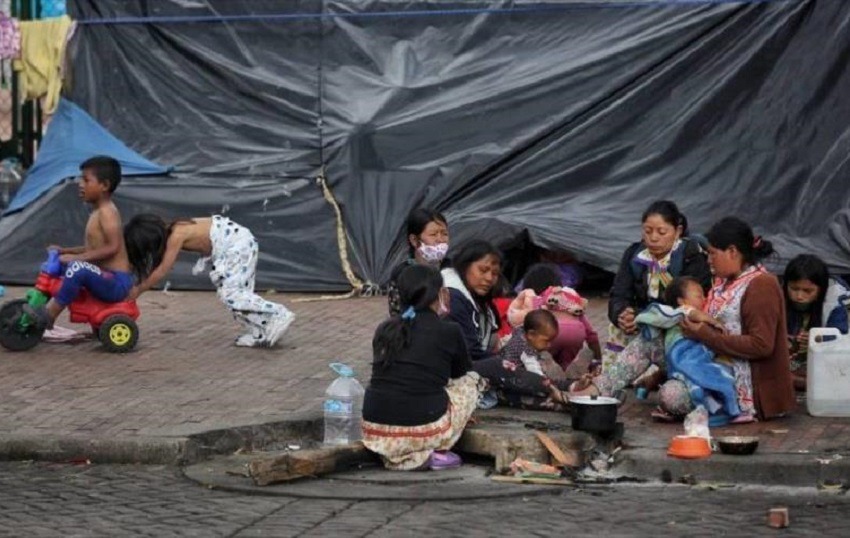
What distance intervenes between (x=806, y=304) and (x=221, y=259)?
12.1ft

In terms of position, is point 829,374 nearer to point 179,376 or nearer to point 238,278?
point 179,376

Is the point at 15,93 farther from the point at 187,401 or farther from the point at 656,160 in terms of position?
the point at 187,401

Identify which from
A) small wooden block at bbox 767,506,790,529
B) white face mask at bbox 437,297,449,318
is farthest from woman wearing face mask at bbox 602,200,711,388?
small wooden block at bbox 767,506,790,529

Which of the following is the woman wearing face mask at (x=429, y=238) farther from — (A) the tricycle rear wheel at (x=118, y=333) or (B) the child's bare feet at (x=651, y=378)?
(A) the tricycle rear wheel at (x=118, y=333)

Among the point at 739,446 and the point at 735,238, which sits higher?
the point at 735,238

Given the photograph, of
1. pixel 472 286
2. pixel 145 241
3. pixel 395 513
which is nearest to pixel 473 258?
pixel 472 286

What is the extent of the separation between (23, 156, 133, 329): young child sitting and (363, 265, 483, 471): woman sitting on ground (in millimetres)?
3186

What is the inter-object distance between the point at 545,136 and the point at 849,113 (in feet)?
7.38

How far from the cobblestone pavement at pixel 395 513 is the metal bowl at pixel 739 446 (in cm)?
34

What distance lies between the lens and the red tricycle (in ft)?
36.4

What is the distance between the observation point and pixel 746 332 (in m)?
8.90

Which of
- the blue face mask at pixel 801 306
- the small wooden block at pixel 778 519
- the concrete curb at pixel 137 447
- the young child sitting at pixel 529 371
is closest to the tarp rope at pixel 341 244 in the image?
the young child sitting at pixel 529 371

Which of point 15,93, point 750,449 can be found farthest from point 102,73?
point 750,449

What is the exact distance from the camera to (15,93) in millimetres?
15945
